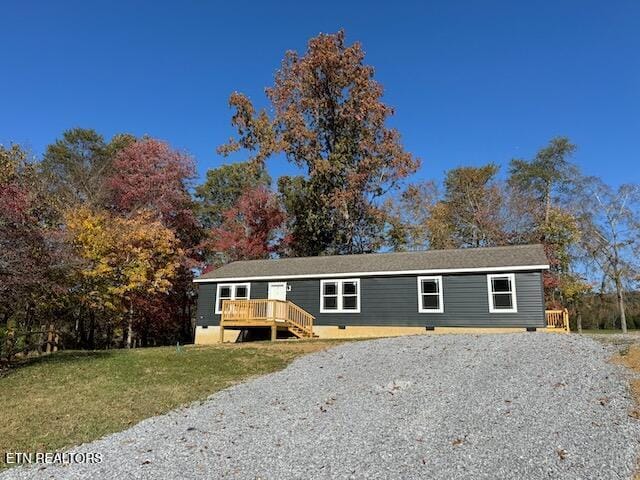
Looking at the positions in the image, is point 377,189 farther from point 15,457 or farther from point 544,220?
point 15,457

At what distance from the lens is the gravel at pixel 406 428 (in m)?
4.76

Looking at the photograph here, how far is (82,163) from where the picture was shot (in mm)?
30094

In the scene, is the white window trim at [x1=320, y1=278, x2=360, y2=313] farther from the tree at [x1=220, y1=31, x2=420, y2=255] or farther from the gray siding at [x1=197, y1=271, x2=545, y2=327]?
the tree at [x1=220, y1=31, x2=420, y2=255]

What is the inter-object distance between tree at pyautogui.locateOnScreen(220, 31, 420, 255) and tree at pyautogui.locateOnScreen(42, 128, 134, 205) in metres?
7.81

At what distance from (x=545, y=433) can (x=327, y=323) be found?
46.6 ft

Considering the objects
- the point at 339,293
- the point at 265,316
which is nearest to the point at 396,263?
the point at 339,293

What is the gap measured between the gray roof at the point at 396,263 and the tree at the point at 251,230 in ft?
23.3

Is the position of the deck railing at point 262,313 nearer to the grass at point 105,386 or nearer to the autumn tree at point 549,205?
the grass at point 105,386

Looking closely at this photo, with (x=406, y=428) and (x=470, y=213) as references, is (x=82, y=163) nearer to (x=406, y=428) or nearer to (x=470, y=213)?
(x=470, y=213)

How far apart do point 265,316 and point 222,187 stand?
20855 mm

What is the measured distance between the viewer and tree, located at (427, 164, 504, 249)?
102 feet

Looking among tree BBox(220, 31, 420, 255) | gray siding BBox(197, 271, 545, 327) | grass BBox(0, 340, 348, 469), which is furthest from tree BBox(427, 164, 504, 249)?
grass BBox(0, 340, 348, 469)

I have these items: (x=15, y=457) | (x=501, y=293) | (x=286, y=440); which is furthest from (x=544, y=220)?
(x=15, y=457)

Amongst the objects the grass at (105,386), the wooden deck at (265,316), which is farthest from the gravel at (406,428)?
the wooden deck at (265,316)
